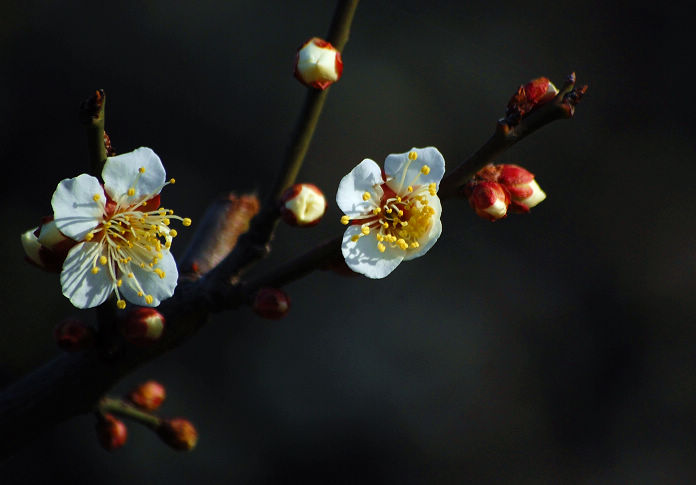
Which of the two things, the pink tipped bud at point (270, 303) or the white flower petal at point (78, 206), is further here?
the pink tipped bud at point (270, 303)

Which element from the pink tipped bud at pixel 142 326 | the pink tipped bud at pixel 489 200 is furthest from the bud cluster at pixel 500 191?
the pink tipped bud at pixel 142 326

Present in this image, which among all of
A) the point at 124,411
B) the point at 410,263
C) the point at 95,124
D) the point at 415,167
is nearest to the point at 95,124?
the point at 95,124

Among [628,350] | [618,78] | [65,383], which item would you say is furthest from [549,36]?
[65,383]

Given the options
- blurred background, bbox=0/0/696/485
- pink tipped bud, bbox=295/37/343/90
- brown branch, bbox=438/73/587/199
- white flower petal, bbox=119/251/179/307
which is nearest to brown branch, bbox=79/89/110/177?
white flower petal, bbox=119/251/179/307

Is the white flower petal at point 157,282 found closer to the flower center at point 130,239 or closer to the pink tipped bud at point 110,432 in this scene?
the flower center at point 130,239

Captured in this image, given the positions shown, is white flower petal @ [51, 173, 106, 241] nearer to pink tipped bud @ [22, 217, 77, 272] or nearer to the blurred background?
pink tipped bud @ [22, 217, 77, 272]

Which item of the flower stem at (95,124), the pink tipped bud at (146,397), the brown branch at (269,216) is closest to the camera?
the flower stem at (95,124)

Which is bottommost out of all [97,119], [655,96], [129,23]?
[97,119]

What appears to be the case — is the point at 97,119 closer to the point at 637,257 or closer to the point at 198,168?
the point at 198,168
